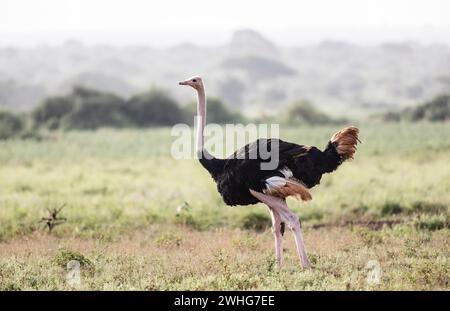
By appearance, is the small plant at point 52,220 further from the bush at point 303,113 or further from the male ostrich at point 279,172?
the bush at point 303,113

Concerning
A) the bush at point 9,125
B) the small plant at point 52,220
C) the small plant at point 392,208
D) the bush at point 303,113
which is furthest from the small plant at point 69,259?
the bush at point 303,113

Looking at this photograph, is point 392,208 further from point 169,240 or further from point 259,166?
point 259,166

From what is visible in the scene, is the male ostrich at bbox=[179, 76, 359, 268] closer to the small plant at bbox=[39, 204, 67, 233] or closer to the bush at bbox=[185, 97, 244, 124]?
the small plant at bbox=[39, 204, 67, 233]

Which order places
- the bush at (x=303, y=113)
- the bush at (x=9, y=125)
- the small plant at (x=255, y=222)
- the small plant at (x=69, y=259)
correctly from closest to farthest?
the small plant at (x=69, y=259) < the small plant at (x=255, y=222) < the bush at (x=9, y=125) < the bush at (x=303, y=113)

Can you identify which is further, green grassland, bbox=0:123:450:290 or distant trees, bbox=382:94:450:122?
distant trees, bbox=382:94:450:122

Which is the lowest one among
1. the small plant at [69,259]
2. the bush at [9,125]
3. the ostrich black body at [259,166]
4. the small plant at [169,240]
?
the small plant at [69,259]

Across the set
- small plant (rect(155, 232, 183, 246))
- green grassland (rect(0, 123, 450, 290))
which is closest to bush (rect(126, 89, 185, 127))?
green grassland (rect(0, 123, 450, 290))

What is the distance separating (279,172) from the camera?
319 inches

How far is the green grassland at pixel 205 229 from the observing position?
25.8 ft

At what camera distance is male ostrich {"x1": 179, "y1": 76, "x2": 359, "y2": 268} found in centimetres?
804

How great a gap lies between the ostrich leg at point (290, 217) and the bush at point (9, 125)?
27.2 metres
